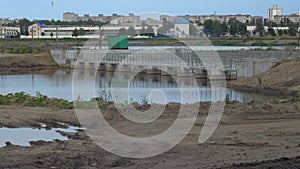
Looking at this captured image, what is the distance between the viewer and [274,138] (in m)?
14.7

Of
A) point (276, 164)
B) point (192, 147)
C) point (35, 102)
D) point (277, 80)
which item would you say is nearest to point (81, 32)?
point (277, 80)

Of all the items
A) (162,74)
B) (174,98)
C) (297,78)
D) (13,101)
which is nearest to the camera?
(13,101)

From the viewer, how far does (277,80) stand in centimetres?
3722

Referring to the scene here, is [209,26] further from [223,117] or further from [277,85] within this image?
[223,117]

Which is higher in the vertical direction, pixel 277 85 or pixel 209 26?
pixel 209 26

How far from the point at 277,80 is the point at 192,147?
24.5 metres

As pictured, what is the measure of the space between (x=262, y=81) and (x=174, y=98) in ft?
31.3

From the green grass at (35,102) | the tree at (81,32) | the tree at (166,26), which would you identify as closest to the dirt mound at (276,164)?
the green grass at (35,102)

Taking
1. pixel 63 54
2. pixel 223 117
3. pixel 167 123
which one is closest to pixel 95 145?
pixel 167 123

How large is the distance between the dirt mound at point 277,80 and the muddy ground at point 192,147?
15530 mm

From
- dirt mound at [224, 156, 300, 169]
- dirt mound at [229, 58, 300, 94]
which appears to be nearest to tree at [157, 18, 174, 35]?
dirt mound at [229, 58, 300, 94]

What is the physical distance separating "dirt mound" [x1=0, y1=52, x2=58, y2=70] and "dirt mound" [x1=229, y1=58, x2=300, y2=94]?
37.4 meters

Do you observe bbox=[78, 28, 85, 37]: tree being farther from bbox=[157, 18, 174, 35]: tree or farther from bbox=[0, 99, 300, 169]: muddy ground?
bbox=[0, 99, 300, 169]: muddy ground

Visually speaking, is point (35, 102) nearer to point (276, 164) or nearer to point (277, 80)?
point (276, 164)
